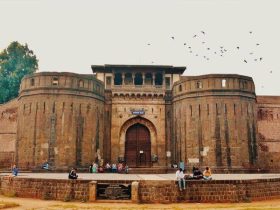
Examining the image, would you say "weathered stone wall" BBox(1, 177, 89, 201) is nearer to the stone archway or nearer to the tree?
the stone archway

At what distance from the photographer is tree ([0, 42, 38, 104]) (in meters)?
39.7

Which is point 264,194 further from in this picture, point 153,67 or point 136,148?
point 153,67

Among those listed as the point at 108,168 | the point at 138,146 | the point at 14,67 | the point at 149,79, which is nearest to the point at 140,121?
the point at 138,146

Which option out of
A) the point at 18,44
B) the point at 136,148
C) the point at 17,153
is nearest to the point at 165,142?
the point at 136,148

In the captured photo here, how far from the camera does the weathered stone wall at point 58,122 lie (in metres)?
26.5

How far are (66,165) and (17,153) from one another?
460 centimetres

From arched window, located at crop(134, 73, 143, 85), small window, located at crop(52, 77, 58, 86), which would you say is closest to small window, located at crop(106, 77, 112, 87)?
arched window, located at crop(134, 73, 143, 85)

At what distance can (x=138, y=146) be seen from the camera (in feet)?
102

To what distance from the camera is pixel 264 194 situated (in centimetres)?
1653

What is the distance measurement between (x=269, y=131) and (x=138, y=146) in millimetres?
12652

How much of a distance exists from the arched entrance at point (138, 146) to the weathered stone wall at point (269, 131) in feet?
34.9

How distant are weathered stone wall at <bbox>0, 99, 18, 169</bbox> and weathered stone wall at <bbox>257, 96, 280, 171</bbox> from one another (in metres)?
23.2

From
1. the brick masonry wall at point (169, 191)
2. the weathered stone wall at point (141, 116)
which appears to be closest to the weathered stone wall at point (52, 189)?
the brick masonry wall at point (169, 191)

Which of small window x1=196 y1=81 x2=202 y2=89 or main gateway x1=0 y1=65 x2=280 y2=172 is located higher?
small window x1=196 y1=81 x2=202 y2=89
